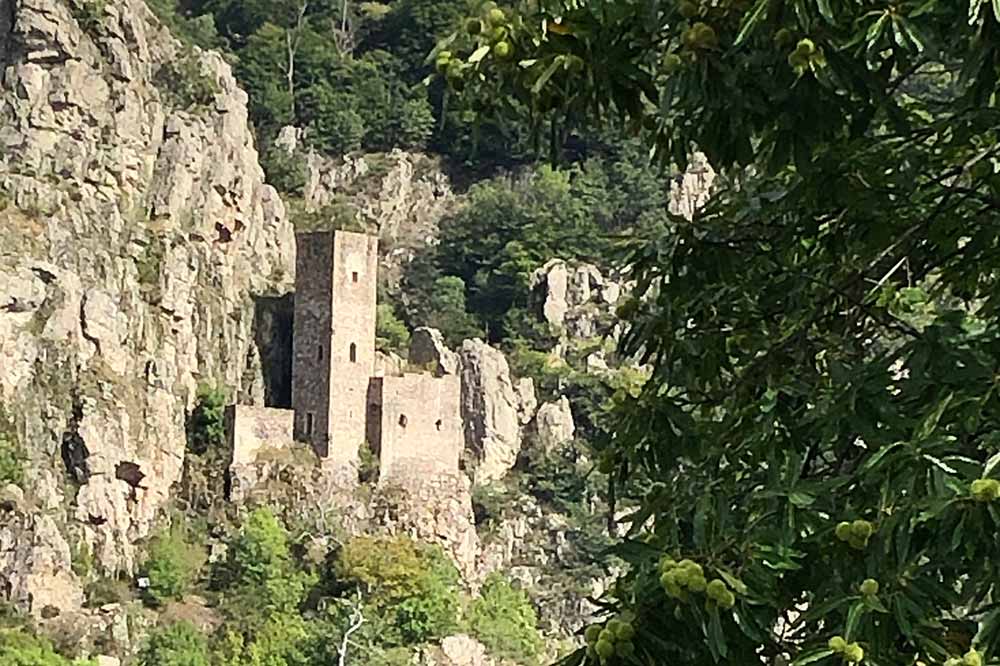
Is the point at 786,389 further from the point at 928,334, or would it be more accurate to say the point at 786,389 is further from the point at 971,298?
the point at 971,298

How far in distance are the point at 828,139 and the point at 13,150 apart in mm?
38201

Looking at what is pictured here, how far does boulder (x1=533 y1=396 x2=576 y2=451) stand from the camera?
49.3 m

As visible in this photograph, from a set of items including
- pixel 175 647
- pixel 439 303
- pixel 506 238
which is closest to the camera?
pixel 175 647

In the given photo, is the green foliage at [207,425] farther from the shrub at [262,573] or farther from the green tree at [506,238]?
the green tree at [506,238]

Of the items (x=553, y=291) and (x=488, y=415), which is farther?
(x=553, y=291)

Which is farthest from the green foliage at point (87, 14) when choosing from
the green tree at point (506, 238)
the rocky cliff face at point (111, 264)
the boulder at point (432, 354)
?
the green tree at point (506, 238)

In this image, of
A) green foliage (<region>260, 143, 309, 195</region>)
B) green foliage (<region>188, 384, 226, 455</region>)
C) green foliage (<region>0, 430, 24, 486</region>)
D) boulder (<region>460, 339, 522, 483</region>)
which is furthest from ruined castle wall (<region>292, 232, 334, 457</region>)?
green foliage (<region>260, 143, 309, 195</region>)

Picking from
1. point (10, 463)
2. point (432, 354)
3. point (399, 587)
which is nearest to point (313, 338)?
point (432, 354)

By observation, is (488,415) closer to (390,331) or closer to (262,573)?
A: (390,331)

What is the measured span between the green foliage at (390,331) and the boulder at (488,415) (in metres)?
1.92

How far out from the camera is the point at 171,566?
37.2 m

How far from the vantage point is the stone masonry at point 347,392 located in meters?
40.7

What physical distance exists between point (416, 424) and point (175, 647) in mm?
8867

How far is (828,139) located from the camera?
417cm
